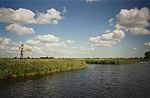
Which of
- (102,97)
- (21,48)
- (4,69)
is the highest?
(21,48)

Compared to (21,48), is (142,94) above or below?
below

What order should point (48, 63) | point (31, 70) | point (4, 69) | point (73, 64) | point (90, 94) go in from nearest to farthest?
point (90, 94)
point (4, 69)
point (31, 70)
point (48, 63)
point (73, 64)

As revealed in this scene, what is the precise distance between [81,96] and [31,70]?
956 inches

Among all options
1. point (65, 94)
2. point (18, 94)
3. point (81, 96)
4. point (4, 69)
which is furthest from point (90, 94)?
point (4, 69)

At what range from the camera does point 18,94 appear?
2486 centimetres

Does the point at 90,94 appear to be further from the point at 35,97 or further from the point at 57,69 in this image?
the point at 57,69

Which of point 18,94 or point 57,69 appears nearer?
point 18,94

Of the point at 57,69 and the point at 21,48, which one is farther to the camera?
the point at 21,48

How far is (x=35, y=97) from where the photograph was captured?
2342 cm

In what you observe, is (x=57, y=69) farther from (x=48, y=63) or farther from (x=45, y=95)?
(x=45, y=95)

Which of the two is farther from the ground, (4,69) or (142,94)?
(4,69)

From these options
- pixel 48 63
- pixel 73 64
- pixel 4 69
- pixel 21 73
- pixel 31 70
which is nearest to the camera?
pixel 4 69

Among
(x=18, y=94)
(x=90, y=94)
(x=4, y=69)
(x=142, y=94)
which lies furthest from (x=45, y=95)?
(x=4, y=69)

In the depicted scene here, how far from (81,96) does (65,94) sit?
2.26 metres
